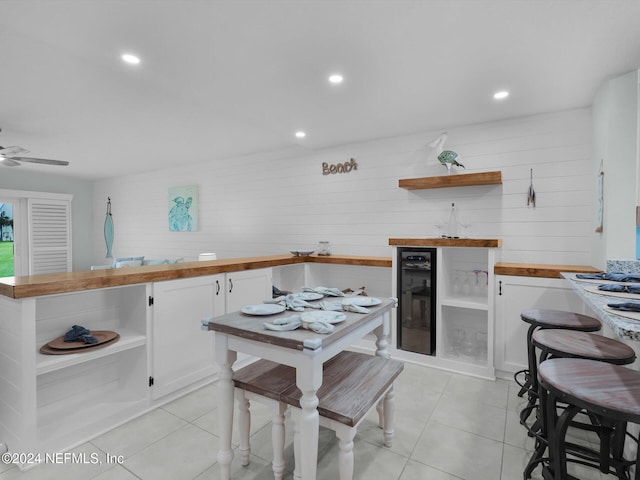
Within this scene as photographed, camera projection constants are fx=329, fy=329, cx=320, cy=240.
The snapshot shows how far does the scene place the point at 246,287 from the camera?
3.22 m

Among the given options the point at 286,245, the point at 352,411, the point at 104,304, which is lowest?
the point at 352,411

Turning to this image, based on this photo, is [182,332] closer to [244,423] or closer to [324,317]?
[244,423]

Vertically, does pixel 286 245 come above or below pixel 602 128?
below

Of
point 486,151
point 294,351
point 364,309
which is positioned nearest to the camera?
point 294,351

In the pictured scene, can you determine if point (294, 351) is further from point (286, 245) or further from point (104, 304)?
point (286, 245)

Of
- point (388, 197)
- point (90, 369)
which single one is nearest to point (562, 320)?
point (388, 197)

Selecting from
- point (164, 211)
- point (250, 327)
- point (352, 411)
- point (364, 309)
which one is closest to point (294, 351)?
point (250, 327)

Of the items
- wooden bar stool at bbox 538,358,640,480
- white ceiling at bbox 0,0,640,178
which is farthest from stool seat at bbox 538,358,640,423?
white ceiling at bbox 0,0,640,178

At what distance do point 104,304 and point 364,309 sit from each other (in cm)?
203

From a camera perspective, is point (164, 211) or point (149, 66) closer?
point (149, 66)

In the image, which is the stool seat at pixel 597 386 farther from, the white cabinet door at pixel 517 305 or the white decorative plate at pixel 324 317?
the white cabinet door at pixel 517 305

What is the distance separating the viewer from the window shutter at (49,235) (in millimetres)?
6797

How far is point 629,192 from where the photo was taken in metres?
2.47

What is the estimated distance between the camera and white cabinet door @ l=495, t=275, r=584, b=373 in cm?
285
